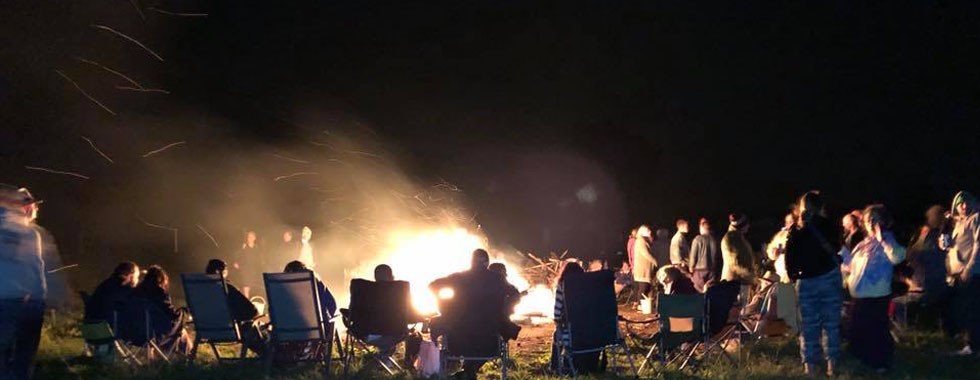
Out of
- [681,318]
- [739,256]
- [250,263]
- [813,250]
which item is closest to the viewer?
[813,250]

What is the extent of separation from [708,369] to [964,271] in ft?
7.91

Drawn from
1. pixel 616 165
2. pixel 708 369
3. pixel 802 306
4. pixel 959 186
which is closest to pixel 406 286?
pixel 708 369

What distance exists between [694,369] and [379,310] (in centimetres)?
256

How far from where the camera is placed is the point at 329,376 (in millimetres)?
6676

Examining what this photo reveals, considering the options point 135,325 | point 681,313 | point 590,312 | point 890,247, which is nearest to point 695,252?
point 681,313

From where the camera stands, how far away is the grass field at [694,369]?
6.51 metres

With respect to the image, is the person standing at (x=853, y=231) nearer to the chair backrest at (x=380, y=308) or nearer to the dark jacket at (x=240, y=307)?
the chair backrest at (x=380, y=308)

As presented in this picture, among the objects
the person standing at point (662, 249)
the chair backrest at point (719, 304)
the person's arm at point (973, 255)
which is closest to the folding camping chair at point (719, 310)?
the chair backrest at point (719, 304)

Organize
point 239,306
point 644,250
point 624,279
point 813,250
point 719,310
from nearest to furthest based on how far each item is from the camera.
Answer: point 813,250 < point 719,310 < point 239,306 < point 644,250 < point 624,279

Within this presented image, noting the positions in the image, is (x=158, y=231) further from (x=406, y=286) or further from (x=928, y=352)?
(x=928, y=352)

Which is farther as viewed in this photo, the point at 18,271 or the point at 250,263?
the point at 250,263

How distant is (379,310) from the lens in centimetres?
691

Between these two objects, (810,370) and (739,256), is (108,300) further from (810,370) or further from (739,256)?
(739,256)

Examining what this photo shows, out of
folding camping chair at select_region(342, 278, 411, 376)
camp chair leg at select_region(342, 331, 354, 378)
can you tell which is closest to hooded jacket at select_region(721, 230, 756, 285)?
folding camping chair at select_region(342, 278, 411, 376)
